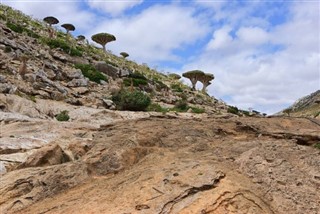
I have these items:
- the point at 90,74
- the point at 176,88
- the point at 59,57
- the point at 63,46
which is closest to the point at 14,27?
the point at 63,46

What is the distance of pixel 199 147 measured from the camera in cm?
898

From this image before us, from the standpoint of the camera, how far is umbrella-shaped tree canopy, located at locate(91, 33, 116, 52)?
183 feet

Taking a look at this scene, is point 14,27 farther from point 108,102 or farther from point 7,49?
point 108,102

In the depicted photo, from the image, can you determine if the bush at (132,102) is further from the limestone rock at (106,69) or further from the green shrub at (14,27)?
the green shrub at (14,27)

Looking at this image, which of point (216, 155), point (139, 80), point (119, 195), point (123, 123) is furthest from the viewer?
point (139, 80)

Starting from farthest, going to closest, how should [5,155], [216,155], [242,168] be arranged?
[5,155]
[216,155]
[242,168]

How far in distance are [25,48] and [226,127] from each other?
2739 centimetres

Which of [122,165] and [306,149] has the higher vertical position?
[306,149]

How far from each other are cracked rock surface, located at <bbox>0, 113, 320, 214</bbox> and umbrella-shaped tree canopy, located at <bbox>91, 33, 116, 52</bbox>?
1815 inches

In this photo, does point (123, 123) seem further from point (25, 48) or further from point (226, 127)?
point (25, 48)

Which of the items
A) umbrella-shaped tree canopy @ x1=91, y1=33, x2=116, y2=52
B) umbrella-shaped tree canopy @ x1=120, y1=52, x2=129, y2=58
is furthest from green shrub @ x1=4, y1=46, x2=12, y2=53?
umbrella-shaped tree canopy @ x1=120, y1=52, x2=129, y2=58

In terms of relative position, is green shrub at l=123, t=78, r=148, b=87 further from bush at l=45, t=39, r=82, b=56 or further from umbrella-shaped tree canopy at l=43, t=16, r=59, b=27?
umbrella-shaped tree canopy at l=43, t=16, r=59, b=27

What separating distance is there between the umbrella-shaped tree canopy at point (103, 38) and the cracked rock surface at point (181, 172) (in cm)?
4611

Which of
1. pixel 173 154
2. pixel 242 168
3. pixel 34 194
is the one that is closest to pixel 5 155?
pixel 34 194
